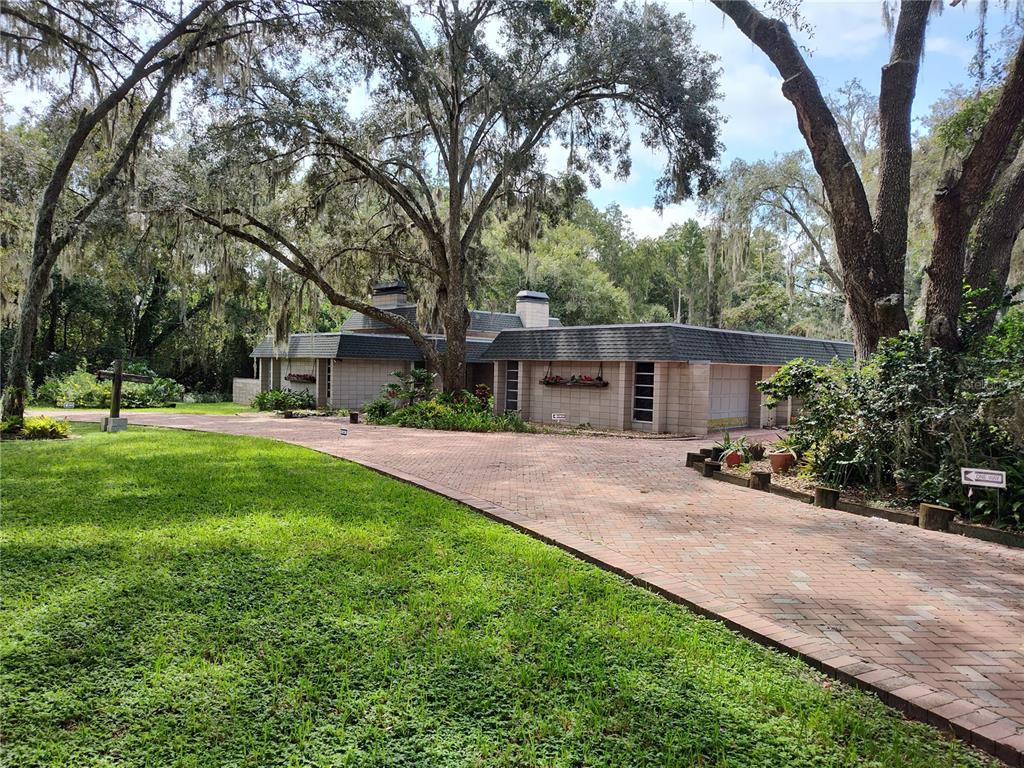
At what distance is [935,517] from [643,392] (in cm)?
991

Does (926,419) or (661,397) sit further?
(661,397)

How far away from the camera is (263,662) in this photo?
287cm

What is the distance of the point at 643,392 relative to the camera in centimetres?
1570

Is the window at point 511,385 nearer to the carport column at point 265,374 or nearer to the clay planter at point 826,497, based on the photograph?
the carport column at point 265,374

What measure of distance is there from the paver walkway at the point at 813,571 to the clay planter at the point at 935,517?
0.12m

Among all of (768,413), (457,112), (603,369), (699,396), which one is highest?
(457,112)

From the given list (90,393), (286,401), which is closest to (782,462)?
(286,401)

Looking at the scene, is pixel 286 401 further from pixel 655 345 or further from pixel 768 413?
pixel 768 413

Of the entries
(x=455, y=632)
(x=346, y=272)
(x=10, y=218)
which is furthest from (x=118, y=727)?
(x=10, y=218)

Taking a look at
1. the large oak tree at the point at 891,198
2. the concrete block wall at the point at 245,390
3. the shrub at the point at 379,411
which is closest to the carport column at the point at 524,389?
the shrub at the point at 379,411

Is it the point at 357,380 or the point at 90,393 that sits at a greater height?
the point at 357,380

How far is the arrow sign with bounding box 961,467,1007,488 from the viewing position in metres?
5.45

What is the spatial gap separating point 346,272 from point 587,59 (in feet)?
30.5

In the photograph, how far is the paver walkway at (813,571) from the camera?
9.62 ft
